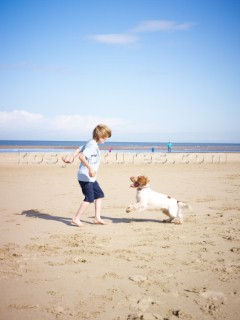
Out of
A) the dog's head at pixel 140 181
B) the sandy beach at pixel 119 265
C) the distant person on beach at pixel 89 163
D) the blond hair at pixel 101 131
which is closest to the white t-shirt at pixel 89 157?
the distant person on beach at pixel 89 163

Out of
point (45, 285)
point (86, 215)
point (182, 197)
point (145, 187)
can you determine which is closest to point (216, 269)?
point (45, 285)

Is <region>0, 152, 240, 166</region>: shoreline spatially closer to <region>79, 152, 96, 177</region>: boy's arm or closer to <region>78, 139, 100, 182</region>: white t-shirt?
<region>78, 139, 100, 182</region>: white t-shirt

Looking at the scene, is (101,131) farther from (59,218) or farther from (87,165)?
(59,218)

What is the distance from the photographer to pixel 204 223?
5543 millimetres

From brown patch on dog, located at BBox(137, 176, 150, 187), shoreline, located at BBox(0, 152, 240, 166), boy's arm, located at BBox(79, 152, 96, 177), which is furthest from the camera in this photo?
shoreline, located at BBox(0, 152, 240, 166)

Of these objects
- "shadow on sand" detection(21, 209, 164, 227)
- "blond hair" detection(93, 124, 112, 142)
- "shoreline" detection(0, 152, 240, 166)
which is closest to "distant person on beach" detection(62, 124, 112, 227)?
"blond hair" detection(93, 124, 112, 142)

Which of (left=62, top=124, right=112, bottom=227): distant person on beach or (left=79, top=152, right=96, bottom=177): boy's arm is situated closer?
(left=79, top=152, right=96, bottom=177): boy's arm

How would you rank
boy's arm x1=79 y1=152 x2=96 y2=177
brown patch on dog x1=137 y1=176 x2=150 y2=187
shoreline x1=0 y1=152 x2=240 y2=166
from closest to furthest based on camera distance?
boy's arm x1=79 y1=152 x2=96 y2=177
brown patch on dog x1=137 y1=176 x2=150 y2=187
shoreline x1=0 y1=152 x2=240 y2=166

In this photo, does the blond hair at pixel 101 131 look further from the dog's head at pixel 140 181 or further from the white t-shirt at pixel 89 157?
the dog's head at pixel 140 181

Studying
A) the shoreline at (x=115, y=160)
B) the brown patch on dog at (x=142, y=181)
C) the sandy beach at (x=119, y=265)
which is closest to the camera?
the sandy beach at (x=119, y=265)

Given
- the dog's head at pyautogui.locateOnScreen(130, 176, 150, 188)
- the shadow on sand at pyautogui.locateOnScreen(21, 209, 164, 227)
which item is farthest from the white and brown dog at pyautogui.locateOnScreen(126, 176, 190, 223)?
the shadow on sand at pyautogui.locateOnScreen(21, 209, 164, 227)

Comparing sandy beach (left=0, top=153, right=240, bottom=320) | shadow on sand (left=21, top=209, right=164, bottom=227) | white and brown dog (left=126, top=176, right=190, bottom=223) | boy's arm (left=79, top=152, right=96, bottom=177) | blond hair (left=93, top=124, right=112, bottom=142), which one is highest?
blond hair (left=93, top=124, right=112, bottom=142)

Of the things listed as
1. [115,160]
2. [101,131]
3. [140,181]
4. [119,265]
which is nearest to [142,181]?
[140,181]

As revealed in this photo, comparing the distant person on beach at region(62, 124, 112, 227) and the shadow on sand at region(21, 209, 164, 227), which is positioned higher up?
the distant person on beach at region(62, 124, 112, 227)
